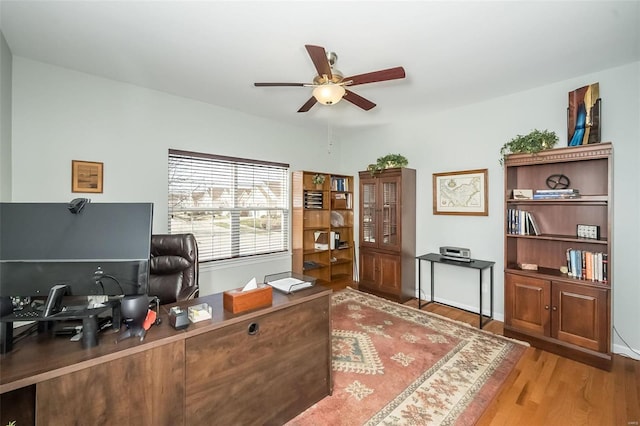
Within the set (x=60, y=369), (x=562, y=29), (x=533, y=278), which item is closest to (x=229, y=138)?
(x=60, y=369)

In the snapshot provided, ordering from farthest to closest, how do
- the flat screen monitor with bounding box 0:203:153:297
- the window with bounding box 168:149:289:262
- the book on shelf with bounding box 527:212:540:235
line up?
the window with bounding box 168:149:289:262, the book on shelf with bounding box 527:212:540:235, the flat screen monitor with bounding box 0:203:153:297

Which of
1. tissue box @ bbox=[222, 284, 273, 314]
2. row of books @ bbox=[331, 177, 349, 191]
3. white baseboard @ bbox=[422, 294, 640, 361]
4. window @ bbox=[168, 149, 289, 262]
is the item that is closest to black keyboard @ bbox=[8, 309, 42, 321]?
tissue box @ bbox=[222, 284, 273, 314]

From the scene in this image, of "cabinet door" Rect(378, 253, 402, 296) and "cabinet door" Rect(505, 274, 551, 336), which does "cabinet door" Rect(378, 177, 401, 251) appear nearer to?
"cabinet door" Rect(378, 253, 402, 296)

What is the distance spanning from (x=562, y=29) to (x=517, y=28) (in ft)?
1.11

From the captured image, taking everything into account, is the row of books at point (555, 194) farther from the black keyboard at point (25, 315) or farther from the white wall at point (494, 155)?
the black keyboard at point (25, 315)

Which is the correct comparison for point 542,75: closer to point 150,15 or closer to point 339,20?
point 339,20

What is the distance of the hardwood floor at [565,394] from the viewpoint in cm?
182

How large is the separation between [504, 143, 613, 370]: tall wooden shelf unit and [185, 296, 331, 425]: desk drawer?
2.22 m

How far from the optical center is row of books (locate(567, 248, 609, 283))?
2455mm

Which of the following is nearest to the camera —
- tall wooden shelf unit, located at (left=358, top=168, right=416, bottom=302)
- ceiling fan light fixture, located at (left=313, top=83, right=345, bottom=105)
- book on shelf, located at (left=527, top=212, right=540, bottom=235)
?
ceiling fan light fixture, located at (left=313, top=83, right=345, bottom=105)

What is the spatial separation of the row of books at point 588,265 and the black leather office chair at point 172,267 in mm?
3527

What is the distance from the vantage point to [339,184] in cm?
484

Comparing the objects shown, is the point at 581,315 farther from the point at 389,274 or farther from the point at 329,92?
the point at 329,92

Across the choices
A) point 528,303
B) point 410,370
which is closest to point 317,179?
point 410,370
